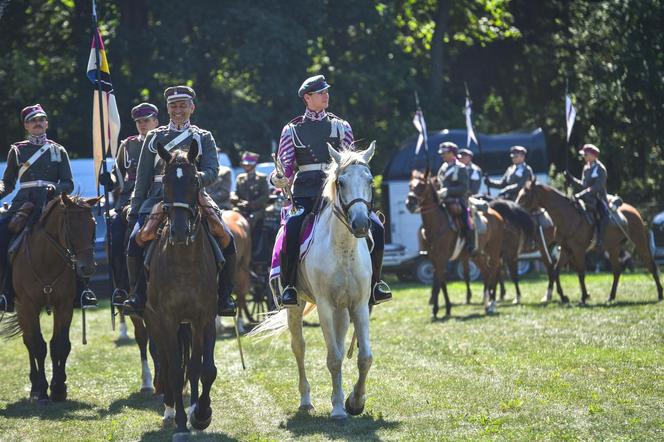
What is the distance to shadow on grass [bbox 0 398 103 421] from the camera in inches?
469

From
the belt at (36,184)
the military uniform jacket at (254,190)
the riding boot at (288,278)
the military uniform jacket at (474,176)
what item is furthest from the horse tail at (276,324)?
the military uniform jacket at (474,176)

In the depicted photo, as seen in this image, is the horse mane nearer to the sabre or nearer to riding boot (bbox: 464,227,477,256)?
the sabre

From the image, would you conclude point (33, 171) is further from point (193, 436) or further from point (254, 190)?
point (254, 190)

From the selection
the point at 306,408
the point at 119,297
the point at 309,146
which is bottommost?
the point at 306,408

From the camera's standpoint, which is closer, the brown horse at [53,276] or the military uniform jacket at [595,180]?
the brown horse at [53,276]

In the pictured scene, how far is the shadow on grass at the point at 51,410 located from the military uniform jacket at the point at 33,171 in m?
2.30

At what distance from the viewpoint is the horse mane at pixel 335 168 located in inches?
408

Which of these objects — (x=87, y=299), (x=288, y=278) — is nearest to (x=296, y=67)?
(x=87, y=299)

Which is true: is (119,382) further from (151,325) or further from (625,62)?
(625,62)

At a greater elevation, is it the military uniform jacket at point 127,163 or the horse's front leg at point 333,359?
the military uniform jacket at point 127,163

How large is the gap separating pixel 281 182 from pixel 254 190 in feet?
32.3

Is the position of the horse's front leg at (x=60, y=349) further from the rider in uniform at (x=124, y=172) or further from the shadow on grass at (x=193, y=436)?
the shadow on grass at (x=193, y=436)

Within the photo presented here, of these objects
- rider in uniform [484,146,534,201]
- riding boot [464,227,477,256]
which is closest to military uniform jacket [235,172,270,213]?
riding boot [464,227,477,256]

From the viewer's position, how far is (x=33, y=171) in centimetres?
1362
